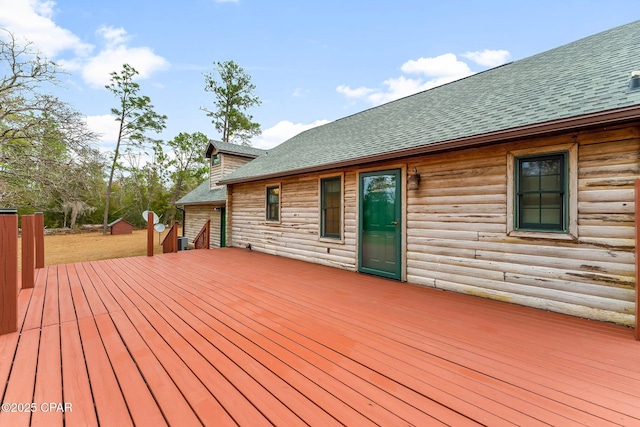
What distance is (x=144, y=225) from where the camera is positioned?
84.1 feet

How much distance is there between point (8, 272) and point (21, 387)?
1.46 m

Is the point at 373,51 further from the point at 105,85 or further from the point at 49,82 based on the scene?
the point at 105,85

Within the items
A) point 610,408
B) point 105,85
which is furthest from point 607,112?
point 105,85

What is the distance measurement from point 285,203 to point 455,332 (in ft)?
16.6

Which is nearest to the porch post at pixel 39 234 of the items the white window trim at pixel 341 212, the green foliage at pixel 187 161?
the white window trim at pixel 341 212

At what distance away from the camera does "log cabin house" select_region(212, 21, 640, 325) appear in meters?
2.78

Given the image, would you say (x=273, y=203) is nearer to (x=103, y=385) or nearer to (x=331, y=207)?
(x=331, y=207)

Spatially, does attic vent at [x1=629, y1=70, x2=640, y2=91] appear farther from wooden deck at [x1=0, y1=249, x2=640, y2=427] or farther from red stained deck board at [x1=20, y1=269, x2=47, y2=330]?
red stained deck board at [x1=20, y1=269, x2=47, y2=330]

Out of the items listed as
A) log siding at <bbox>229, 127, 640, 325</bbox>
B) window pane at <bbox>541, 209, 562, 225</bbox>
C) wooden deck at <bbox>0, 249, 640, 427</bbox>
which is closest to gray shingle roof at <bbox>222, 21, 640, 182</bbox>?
log siding at <bbox>229, 127, 640, 325</bbox>

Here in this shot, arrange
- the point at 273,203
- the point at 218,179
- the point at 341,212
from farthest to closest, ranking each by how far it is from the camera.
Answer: the point at 218,179 < the point at 273,203 < the point at 341,212

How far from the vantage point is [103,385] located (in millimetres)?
1736

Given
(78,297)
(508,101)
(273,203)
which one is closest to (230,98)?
(273,203)

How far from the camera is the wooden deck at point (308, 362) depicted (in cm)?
150

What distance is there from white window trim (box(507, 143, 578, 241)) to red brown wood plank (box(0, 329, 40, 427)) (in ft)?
15.3
